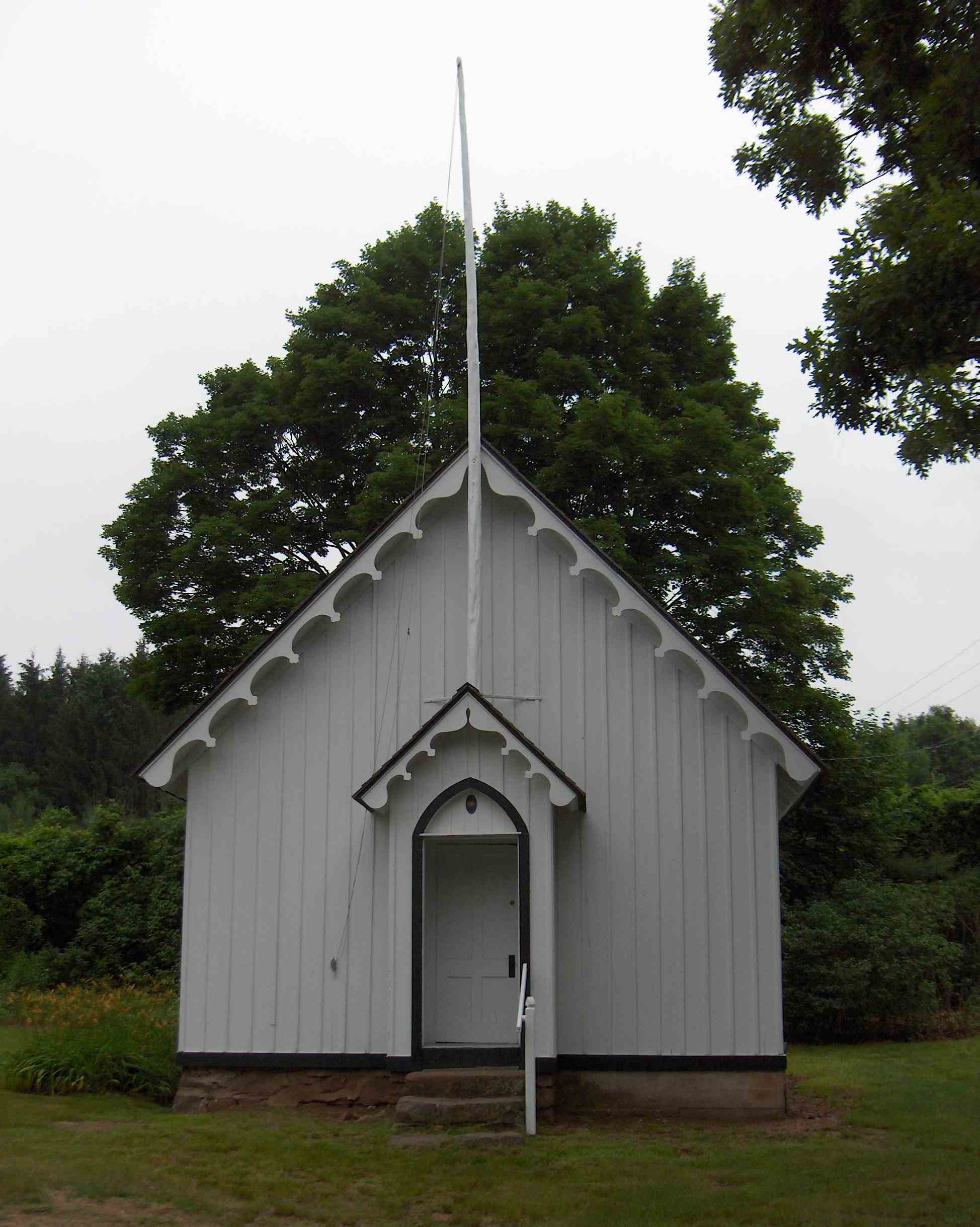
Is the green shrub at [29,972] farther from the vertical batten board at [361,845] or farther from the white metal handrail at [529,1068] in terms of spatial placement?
the white metal handrail at [529,1068]

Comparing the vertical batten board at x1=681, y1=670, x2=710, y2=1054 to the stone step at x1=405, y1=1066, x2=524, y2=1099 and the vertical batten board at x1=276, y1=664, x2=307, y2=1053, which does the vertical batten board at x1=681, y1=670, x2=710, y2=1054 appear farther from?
the vertical batten board at x1=276, y1=664, x2=307, y2=1053

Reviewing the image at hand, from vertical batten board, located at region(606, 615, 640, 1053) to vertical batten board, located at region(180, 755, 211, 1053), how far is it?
4507 mm

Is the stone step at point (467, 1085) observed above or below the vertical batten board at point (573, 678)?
below

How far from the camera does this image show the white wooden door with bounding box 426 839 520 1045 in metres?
13.5

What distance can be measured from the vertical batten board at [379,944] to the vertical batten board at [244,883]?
1353mm

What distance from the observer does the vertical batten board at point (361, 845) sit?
13539 millimetres

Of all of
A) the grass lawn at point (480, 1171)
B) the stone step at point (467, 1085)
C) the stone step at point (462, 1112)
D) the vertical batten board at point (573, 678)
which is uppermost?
the vertical batten board at point (573, 678)

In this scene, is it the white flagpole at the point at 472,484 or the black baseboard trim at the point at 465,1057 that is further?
the white flagpole at the point at 472,484

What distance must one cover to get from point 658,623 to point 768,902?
3210 mm

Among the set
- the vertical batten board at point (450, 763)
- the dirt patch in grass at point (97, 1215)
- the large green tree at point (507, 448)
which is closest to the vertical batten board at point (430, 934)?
the vertical batten board at point (450, 763)

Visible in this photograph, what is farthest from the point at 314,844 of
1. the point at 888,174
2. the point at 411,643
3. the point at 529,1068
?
the point at 888,174

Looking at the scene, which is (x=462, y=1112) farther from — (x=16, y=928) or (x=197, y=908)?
(x=16, y=928)

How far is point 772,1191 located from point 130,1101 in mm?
7153

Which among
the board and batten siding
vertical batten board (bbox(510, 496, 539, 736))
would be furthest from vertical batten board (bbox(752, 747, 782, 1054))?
vertical batten board (bbox(510, 496, 539, 736))
